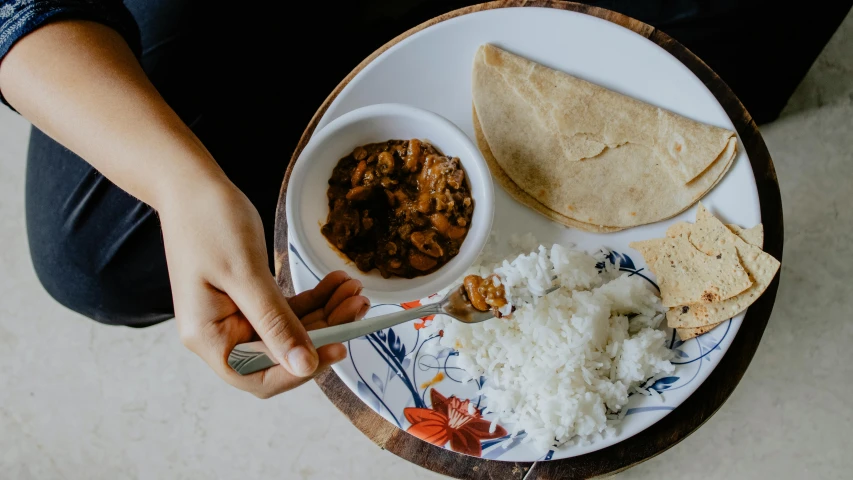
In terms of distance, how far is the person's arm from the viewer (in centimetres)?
111

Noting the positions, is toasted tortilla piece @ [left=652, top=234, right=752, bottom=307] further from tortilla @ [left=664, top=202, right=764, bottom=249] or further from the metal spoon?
the metal spoon

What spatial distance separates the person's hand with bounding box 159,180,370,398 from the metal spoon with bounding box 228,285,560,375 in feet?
0.06

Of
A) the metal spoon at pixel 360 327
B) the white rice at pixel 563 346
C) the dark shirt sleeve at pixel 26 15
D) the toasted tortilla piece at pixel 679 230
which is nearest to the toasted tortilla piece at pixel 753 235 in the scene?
Answer: the toasted tortilla piece at pixel 679 230

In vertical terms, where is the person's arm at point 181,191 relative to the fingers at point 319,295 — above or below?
above

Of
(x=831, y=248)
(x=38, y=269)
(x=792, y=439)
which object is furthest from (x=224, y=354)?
(x=831, y=248)

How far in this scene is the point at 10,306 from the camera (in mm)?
2535

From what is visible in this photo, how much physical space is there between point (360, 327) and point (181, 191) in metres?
0.44

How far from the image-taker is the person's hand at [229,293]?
3.51ft

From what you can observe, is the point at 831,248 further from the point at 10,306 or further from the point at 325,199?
the point at 10,306

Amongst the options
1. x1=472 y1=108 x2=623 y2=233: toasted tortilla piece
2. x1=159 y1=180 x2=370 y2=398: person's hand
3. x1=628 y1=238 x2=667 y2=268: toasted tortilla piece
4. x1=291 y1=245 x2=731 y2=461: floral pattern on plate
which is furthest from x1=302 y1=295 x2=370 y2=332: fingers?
x1=628 y1=238 x2=667 y2=268: toasted tortilla piece

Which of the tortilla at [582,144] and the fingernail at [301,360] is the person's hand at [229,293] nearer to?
the fingernail at [301,360]

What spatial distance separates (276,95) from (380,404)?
103 cm

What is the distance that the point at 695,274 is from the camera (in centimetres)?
142

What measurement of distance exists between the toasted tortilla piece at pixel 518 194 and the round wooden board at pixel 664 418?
0.34 m
